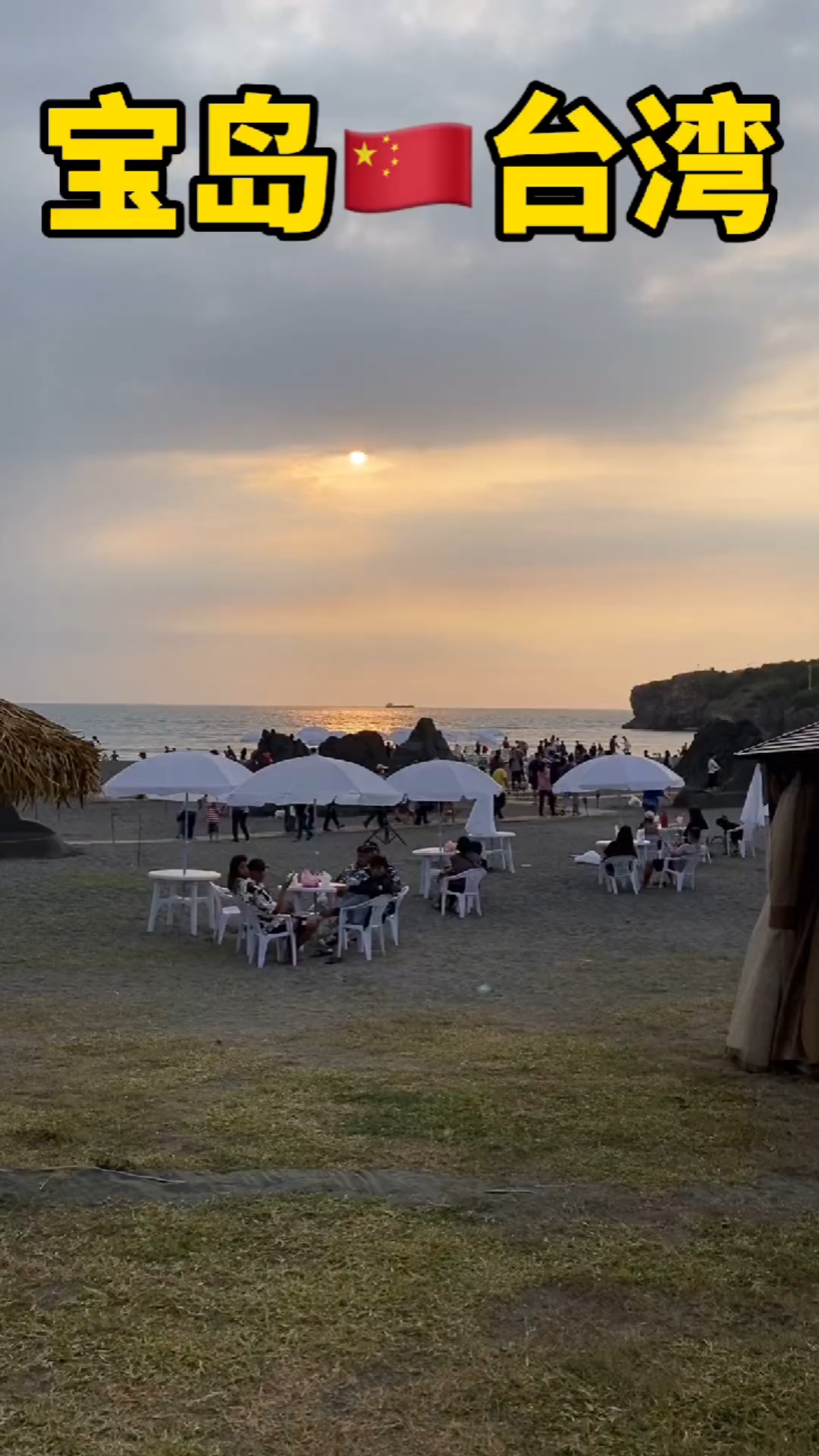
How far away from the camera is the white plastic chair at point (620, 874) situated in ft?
59.1

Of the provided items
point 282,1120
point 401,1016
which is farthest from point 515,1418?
point 401,1016

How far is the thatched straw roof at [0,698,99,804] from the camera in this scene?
758 centimetres

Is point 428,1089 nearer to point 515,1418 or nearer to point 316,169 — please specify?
point 515,1418

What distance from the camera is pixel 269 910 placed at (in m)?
13.0

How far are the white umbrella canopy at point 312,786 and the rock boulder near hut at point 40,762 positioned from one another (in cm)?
621

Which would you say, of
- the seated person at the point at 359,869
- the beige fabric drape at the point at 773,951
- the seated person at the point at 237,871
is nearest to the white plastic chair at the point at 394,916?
the seated person at the point at 359,869

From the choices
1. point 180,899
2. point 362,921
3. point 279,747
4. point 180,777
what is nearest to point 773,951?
point 362,921

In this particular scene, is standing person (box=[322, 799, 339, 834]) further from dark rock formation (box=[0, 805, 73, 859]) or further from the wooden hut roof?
the wooden hut roof

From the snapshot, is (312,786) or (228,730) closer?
(312,786)

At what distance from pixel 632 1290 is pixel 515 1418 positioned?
107 centimetres

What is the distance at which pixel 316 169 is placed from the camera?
834cm

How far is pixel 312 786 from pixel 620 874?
563 cm

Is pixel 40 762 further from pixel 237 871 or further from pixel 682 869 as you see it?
pixel 682 869

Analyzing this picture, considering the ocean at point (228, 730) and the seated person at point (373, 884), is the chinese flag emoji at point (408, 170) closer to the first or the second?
the seated person at point (373, 884)
